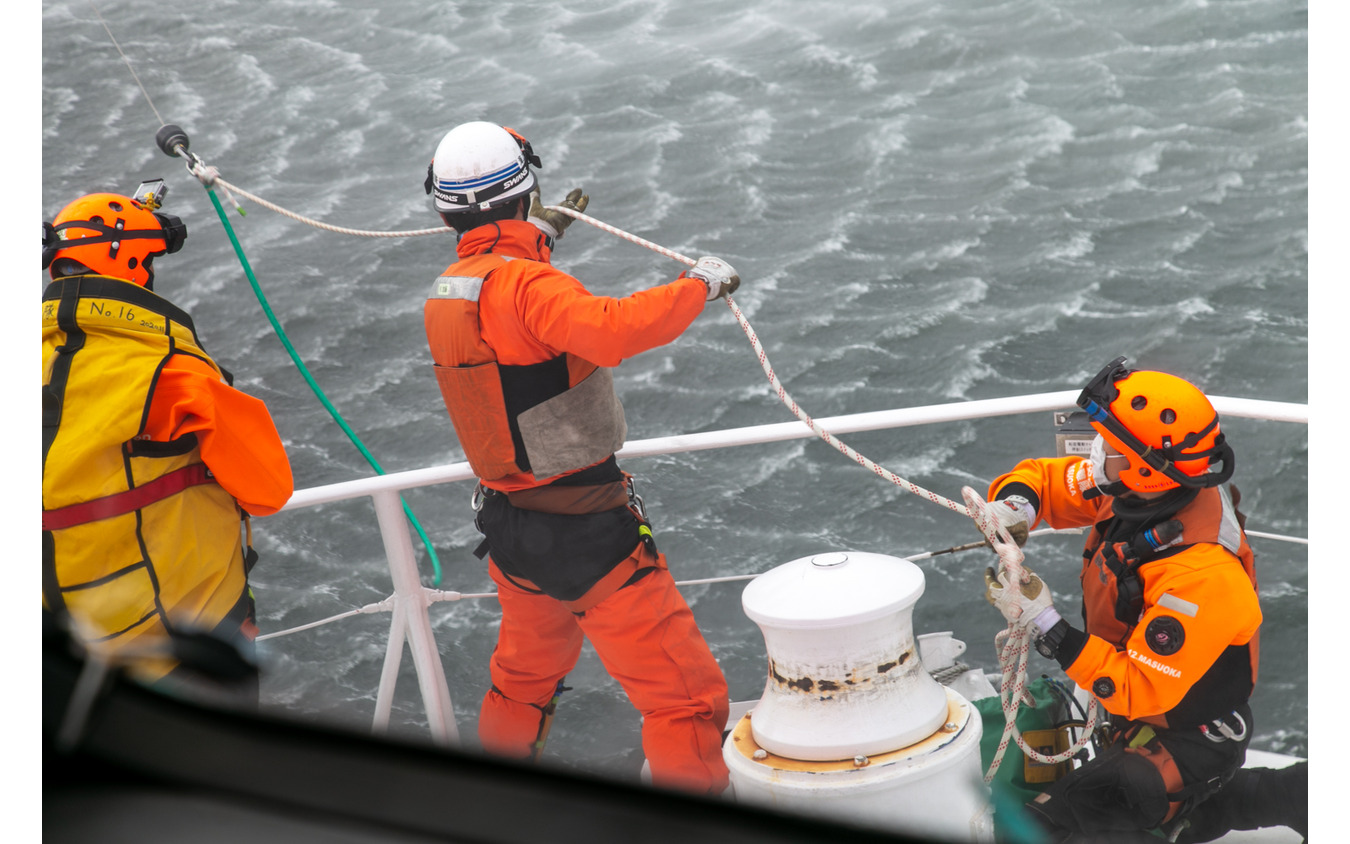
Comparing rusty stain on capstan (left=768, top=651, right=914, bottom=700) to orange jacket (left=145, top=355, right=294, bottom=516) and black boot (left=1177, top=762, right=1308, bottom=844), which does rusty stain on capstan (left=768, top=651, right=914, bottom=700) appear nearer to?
black boot (left=1177, top=762, right=1308, bottom=844)

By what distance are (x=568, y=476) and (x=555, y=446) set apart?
10 cm

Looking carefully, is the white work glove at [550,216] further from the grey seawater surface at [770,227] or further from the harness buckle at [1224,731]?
the grey seawater surface at [770,227]

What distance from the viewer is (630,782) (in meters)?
0.50

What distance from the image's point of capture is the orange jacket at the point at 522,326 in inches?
80.4

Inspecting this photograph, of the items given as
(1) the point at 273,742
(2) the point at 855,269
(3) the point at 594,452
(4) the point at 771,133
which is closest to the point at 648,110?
(4) the point at 771,133

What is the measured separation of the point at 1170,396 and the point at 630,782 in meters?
1.68

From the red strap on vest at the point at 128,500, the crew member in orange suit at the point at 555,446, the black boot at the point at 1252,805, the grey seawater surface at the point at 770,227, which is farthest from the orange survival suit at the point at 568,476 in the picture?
the grey seawater surface at the point at 770,227

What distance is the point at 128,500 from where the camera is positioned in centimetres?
179

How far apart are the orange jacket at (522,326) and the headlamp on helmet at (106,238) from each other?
541 mm

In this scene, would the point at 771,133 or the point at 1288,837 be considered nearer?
the point at 1288,837

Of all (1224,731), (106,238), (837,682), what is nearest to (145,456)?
(106,238)

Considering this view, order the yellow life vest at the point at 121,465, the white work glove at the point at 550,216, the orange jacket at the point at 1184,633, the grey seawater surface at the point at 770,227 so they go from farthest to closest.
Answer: the grey seawater surface at the point at 770,227, the white work glove at the point at 550,216, the orange jacket at the point at 1184,633, the yellow life vest at the point at 121,465

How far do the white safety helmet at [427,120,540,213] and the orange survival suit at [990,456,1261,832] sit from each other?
141 centimetres

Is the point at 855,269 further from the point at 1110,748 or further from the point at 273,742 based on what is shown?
the point at 273,742
